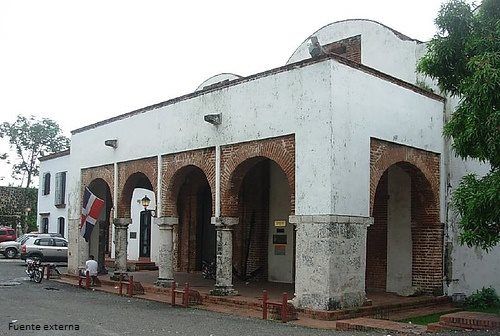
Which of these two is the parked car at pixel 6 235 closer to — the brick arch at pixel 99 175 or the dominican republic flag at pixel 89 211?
the brick arch at pixel 99 175

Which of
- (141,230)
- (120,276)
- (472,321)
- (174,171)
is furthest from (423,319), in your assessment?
(141,230)

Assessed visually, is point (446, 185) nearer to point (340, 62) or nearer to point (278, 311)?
point (340, 62)

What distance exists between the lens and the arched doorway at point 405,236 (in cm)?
1543

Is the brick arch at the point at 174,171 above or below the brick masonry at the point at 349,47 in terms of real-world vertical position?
below

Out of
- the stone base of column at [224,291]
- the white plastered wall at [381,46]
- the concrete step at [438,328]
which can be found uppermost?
the white plastered wall at [381,46]

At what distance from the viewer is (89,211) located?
2011 cm

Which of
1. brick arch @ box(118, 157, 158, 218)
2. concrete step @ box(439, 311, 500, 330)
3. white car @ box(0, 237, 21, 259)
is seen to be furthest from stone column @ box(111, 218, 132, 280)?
white car @ box(0, 237, 21, 259)

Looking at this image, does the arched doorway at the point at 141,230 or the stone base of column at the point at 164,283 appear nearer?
the stone base of column at the point at 164,283

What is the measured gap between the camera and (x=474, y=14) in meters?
9.84

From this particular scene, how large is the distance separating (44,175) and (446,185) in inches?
1045

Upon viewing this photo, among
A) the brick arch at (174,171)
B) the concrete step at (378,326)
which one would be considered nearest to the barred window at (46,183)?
the brick arch at (174,171)

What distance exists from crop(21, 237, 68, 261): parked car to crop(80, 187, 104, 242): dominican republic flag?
8344mm

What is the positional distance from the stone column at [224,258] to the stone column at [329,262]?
97.9 inches

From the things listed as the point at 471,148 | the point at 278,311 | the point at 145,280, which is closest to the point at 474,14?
the point at 471,148
